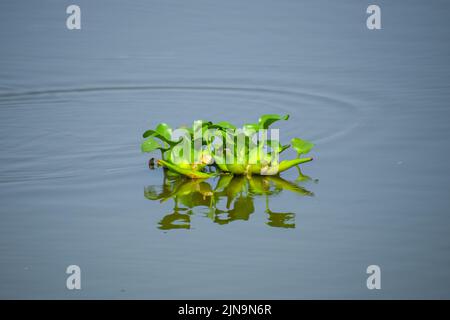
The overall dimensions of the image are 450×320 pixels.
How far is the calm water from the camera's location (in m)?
4.51

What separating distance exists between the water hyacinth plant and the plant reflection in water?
0.24ft

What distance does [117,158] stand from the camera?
6246 mm

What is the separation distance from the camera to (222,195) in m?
5.52

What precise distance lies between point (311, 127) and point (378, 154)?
0.79 meters

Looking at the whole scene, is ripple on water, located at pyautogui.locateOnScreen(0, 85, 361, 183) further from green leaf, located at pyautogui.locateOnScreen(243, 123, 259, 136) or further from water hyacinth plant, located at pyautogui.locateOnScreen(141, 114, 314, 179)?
green leaf, located at pyautogui.locateOnScreen(243, 123, 259, 136)

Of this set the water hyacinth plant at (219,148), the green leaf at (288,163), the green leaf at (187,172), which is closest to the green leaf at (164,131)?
the water hyacinth plant at (219,148)

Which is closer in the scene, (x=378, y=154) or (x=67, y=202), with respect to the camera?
(x=67, y=202)

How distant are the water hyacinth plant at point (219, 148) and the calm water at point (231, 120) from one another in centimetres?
12

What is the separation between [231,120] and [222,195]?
1.68 meters

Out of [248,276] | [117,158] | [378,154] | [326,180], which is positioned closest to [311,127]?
[378,154]

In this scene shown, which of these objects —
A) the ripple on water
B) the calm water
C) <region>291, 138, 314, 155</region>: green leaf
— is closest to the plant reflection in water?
the calm water

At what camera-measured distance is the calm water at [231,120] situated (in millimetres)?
4512

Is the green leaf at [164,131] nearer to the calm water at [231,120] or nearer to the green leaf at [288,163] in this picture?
the calm water at [231,120]

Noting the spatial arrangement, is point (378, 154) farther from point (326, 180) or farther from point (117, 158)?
point (117, 158)
